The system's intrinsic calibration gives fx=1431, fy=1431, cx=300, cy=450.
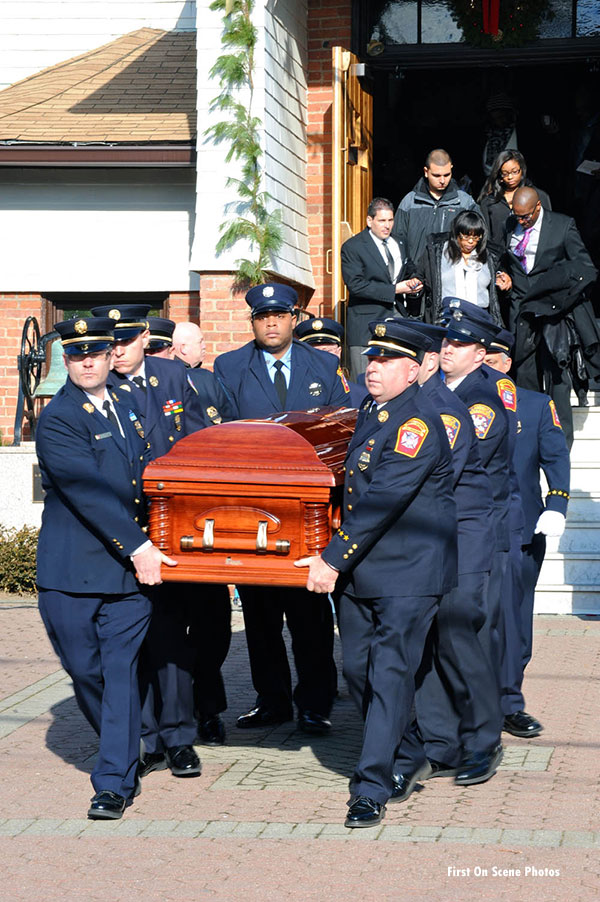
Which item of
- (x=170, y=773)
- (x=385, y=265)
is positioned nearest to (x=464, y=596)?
(x=170, y=773)

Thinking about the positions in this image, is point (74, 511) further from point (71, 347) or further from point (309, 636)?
point (309, 636)

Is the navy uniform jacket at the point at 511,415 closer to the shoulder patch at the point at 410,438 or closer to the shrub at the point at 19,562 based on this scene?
the shoulder patch at the point at 410,438

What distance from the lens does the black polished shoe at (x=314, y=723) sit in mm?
7082

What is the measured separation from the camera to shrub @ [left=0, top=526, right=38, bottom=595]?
11.3m

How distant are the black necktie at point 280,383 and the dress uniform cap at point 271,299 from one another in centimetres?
27

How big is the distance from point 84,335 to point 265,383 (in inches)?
58.3

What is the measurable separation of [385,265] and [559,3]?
12.6 feet

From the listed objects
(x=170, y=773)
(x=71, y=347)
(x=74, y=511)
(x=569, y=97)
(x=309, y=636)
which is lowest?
(x=170, y=773)

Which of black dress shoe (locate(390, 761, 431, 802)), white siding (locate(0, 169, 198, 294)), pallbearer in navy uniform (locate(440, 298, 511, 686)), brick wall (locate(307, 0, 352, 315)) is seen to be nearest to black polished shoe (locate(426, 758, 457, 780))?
black dress shoe (locate(390, 761, 431, 802))

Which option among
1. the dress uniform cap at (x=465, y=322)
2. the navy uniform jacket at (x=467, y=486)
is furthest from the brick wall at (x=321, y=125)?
the navy uniform jacket at (x=467, y=486)

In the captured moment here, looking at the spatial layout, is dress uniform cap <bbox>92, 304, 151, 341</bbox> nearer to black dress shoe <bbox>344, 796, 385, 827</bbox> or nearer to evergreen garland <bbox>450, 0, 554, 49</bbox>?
black dress shoe <bbox>344, 796, 385, 827</bbox>

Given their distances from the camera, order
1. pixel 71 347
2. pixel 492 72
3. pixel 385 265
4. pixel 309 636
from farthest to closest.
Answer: pixel 492 72, pixel 385 265, pixel 309 636, pixel 71 347

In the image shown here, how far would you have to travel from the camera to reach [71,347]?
5.77 m

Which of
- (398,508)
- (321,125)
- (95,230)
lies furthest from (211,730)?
(321,125)
